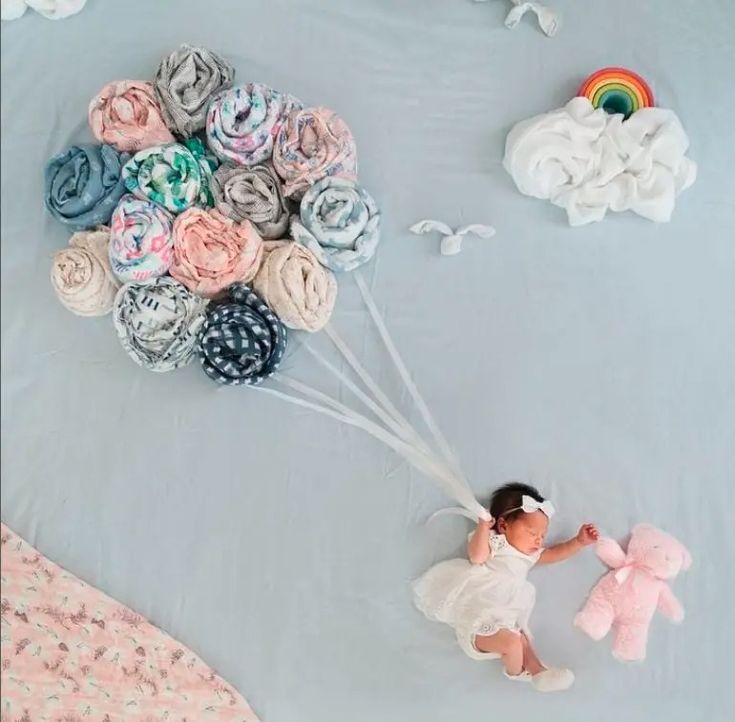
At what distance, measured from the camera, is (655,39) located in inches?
58.1

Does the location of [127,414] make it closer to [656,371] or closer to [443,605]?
[443,605]

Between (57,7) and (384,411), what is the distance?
860mm

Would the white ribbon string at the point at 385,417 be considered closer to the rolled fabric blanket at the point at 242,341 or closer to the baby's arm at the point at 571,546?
the rolled fabric blanket at the point at 242,341

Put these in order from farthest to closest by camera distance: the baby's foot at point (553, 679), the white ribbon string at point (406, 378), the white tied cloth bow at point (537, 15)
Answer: the white tied cloth bow at point (537, 15) → the white ribbon string at point (406, 378) → the baby's foot at point (553, 679)

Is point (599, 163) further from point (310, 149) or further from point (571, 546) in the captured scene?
point (571, 546)

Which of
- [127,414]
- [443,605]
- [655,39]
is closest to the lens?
[443,605]

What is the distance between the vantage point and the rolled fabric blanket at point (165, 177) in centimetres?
133

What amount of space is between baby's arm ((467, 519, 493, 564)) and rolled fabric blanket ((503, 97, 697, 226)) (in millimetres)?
505

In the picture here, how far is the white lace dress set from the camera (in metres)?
1.24

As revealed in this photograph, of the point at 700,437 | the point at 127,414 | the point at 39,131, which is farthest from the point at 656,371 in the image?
the point at 39,131

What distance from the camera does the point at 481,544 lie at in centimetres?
126

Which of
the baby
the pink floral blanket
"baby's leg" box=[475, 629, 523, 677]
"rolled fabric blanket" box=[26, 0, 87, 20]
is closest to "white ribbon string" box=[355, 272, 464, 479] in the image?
the baby

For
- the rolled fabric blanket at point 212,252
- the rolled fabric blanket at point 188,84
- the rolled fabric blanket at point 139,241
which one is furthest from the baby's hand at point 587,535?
the rolled fabric blanket at point 188,84

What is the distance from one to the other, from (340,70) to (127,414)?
0.66 m
